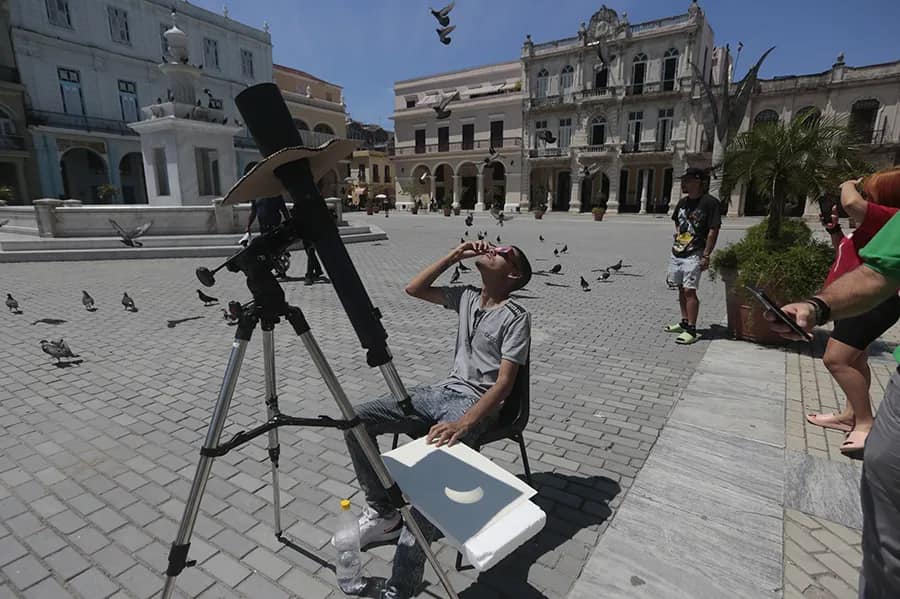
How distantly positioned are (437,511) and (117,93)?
37.0 metres

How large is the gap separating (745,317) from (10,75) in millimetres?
36398

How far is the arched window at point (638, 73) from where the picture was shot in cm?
3606

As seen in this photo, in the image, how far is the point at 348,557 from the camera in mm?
2127

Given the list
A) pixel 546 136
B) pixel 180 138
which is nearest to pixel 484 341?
pixel 180 138

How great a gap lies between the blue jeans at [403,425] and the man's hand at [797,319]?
136cm

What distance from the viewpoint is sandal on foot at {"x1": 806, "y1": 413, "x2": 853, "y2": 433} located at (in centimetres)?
361

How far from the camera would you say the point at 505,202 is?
43375 mm

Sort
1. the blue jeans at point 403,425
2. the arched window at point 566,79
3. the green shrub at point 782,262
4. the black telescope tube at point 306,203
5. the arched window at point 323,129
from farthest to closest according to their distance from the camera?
1. the arched window at point 323,129
2. the arched window at point 566,79
3. the green shrub at point 782,262
4. the blue jeans at point 403,425
5. the black telescope tube at point 306,203

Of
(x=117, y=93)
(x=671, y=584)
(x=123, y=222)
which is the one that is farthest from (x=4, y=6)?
(x=671, y=584)

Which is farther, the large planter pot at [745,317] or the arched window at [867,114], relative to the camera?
the arched window at [867,114]

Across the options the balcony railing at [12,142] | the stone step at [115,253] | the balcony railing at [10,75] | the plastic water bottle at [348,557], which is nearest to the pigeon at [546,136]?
the stone step at [115,253]

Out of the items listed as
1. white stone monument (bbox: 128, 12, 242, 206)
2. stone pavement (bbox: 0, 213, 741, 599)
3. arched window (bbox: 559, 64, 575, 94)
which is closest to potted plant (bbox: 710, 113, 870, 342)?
stone pavement (bbox: 0, 213, 741, 599)

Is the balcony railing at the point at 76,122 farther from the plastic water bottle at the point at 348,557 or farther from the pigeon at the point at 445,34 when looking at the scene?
the plastic water bottle at the point at 348,557

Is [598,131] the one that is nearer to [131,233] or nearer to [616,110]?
[616,110]
